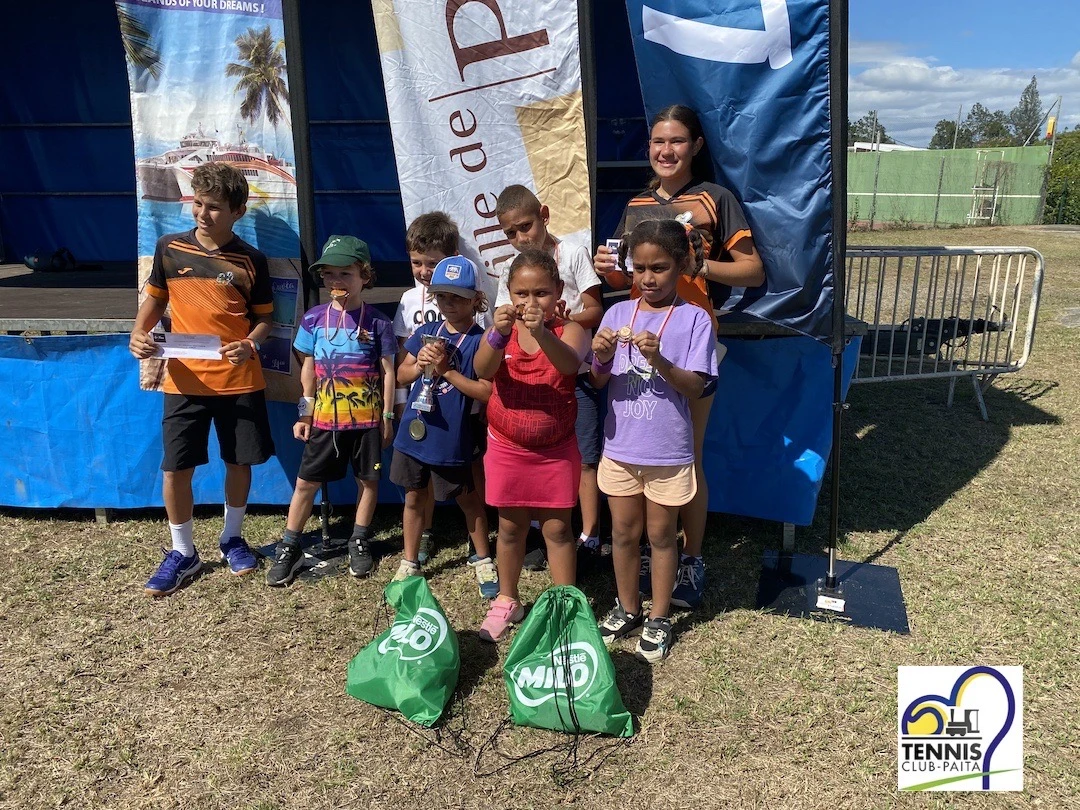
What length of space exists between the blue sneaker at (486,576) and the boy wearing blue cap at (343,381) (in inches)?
20.9

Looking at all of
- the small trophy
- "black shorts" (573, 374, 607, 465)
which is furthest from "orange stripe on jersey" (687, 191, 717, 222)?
the small trophy

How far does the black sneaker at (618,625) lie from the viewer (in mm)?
3111

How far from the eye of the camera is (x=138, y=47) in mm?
3545

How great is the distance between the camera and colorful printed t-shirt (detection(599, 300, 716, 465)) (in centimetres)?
279

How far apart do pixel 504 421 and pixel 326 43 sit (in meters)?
5.71

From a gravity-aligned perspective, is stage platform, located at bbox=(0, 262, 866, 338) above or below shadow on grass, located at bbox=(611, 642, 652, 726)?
above

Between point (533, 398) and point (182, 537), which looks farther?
point (182, 537)

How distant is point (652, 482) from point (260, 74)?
2.52 meters

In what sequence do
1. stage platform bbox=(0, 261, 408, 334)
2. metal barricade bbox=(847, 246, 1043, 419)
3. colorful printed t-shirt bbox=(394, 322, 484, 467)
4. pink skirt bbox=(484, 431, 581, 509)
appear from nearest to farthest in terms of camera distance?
pink skirt bbox=(484, 431, 581, 509) → colorful printed t-shirt bbox=(394, 322, 484, 467) → stage platform bbox=(0, 261, 408, 334) → metal barricade bbox=(847, 246, 1043, 419)

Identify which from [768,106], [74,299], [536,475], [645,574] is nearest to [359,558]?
[536,475]

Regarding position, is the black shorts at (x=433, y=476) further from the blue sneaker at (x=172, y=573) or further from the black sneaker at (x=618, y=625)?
the blue sneaker at (x=172, y=573)

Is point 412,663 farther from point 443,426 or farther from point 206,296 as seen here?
point 206,296

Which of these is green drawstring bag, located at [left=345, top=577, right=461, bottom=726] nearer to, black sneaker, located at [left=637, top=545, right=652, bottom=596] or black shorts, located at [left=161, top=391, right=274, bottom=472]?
black sneaker, located at [left=637, top=545, right=652, bottom=596]

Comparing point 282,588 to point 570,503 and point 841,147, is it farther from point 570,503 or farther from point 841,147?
point 841,147
